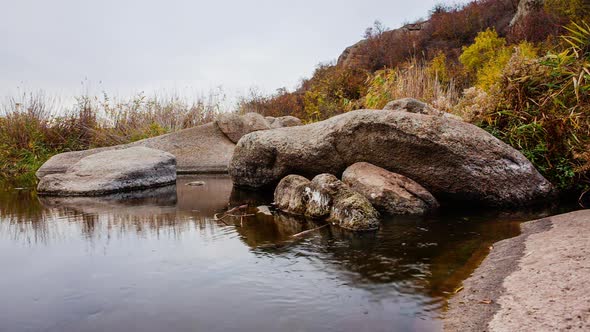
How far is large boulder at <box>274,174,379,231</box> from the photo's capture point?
4.20 m

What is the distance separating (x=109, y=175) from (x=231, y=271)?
16.4ft

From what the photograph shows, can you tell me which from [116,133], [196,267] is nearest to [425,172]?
[196,267]

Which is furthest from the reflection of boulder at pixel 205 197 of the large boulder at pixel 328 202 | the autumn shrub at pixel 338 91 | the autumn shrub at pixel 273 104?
the autumn shrub at pixel 273 104

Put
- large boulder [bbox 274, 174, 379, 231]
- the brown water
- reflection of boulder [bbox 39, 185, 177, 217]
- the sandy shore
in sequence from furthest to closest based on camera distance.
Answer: reflection of boulder [bbox 39, 185, 177, 217], large boulder [bbox 274, 174, 379, 231], the brown water, the sandy shore

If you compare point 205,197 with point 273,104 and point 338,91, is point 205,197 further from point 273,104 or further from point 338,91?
point 273,104

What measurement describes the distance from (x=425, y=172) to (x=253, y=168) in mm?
2926

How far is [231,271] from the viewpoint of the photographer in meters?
3.02

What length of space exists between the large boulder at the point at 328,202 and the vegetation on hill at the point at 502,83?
8.17 ft

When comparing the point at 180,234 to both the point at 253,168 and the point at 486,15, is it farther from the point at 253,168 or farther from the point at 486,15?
the point at 486,15

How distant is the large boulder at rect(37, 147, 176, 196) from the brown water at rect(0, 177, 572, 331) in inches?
78.8

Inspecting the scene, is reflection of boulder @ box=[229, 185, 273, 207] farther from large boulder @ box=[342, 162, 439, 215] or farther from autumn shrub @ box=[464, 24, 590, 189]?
autumn shrub @ box=[464, 24, 590, 189]

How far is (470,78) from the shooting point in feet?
45.6

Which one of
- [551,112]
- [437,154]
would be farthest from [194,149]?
[551,112]

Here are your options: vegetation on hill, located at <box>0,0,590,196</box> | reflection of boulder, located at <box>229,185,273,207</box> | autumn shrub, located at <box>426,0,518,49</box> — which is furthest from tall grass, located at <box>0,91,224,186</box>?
autumn shrub, located at <box>426,0,518,49</box>
